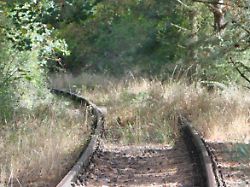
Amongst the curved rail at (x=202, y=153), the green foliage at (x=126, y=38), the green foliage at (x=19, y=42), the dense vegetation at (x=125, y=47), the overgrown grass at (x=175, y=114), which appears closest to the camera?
the curved rail at (x=202, y=153)

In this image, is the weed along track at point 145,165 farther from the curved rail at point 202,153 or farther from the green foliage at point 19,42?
the green foliage at point 19,42

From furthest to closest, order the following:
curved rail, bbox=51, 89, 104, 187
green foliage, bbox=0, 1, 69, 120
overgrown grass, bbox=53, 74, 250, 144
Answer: green foliage, bbox=0, 1, 69, 120 < overgrown grass, bbox=53, 74, 250, 144 < curved rail, bbox=51, 89, 104, 187

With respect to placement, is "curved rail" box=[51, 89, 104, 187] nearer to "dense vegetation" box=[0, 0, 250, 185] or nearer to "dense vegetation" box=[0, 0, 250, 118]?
"dense vegetation" box=[0, 0, 250, 185]

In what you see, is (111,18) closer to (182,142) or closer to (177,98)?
(177,98)

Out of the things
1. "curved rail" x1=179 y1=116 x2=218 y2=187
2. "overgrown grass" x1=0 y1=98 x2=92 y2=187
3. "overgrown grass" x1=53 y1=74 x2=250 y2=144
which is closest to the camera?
"curved rail" x1=179 y1=116 x2=218 y2=187

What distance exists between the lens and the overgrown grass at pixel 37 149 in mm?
7777

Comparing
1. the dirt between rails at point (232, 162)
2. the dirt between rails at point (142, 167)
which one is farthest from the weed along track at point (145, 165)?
the dirt between rails at point (232, 162)

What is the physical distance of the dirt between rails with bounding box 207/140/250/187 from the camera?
7575mm

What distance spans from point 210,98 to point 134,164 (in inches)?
217

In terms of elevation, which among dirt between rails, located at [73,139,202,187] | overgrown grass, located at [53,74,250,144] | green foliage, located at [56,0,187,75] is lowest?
green foliage, located at [56,0,187,75]

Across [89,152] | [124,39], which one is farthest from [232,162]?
[124,39]

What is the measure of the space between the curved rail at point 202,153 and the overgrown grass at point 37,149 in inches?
73.0

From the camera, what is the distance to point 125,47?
3262cm

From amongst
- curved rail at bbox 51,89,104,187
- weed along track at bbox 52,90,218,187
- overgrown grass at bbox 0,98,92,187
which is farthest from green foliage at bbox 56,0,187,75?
→ weed along track at bbox 52,90,218,187
